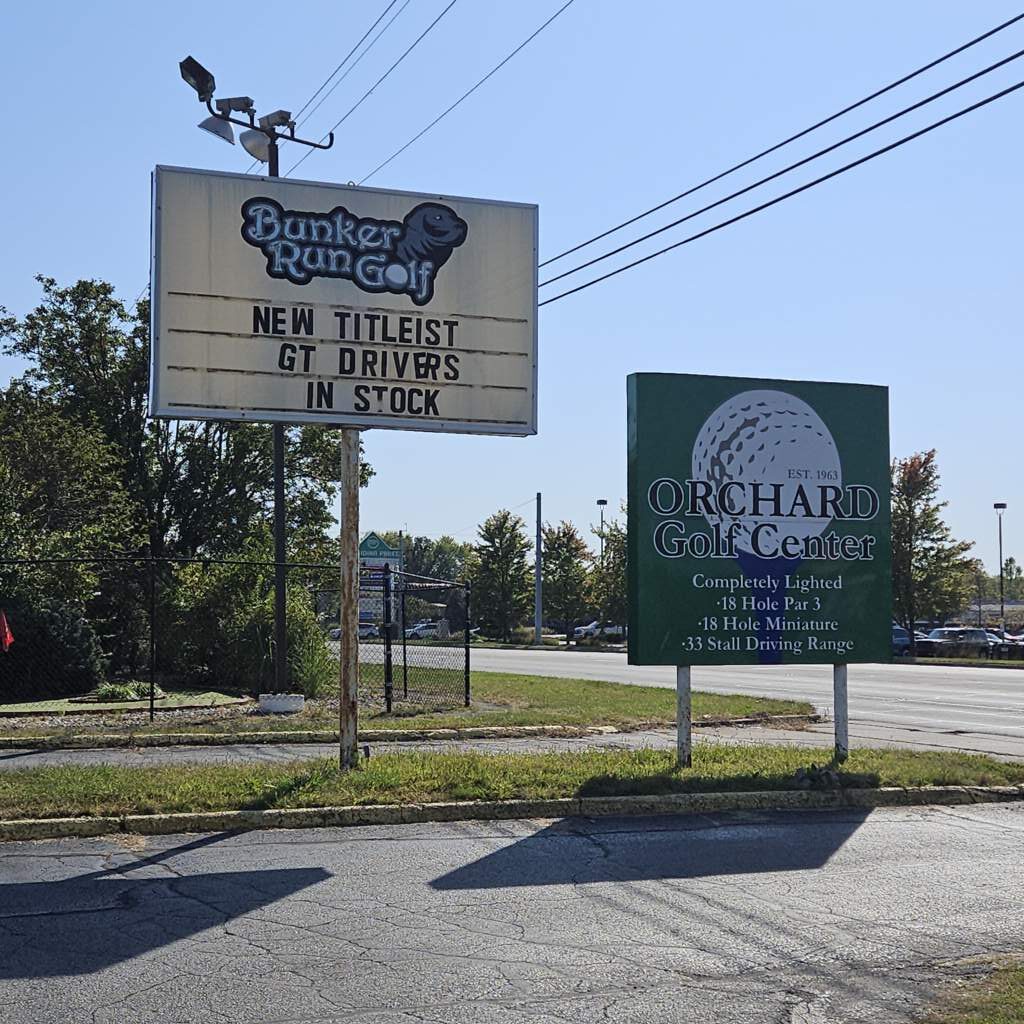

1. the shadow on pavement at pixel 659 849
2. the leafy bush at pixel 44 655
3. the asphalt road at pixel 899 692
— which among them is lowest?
the asphalt road at pixel 899 692

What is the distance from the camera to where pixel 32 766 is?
12.2 meters

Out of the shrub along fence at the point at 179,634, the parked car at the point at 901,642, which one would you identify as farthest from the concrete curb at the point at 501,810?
the parked car at the point at 901,642

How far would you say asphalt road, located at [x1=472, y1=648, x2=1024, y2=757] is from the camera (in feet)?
56.2

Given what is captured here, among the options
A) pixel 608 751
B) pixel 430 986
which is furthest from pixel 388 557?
pixel 430 986

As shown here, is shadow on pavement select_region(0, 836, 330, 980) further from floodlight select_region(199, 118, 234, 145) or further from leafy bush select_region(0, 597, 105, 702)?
leafy bush select_region(0, 597, 105, 702)

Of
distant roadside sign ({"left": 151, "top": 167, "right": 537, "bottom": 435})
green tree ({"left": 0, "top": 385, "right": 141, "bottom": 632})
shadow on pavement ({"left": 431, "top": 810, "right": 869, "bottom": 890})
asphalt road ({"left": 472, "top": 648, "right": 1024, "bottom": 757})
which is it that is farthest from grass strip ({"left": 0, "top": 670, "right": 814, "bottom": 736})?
shadow on pavement ({"left": 431, "top": 810, "right": 869, "bottom": 890})

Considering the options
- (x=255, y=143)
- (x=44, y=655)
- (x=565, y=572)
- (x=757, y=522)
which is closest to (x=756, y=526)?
(x=757, y=522)

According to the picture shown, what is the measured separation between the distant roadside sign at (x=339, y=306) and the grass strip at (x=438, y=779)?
311 centimetres

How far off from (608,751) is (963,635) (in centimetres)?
4707

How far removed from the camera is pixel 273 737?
15.2 meters

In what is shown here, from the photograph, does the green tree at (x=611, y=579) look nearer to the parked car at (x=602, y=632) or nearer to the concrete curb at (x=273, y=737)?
the parked car at (x=602, y=632)

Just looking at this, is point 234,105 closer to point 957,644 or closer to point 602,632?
point 957,644

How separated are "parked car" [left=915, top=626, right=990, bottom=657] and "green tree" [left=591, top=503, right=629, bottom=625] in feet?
51.2

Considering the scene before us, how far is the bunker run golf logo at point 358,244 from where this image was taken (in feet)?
37.3
